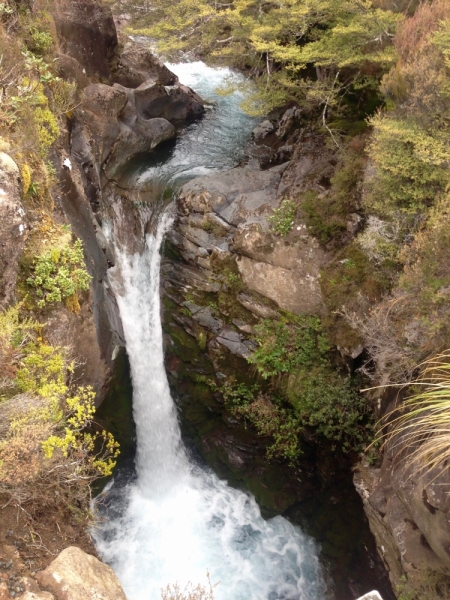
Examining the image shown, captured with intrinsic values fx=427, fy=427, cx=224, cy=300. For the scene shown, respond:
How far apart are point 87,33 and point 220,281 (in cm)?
854

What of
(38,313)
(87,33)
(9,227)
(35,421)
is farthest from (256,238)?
(87,33)

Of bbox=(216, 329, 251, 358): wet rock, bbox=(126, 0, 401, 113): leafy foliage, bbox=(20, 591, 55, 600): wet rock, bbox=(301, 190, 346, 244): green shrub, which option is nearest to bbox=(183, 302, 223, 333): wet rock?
bbox=(216, 329, 251, 358): wet rock

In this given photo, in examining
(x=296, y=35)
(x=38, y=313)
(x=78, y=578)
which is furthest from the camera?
(x=296, y=35)

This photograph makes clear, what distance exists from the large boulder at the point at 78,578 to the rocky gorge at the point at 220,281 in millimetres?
3300

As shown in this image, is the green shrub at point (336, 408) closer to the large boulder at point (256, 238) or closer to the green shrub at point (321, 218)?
the large boulder at point (256, 238)

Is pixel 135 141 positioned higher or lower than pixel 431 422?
lower

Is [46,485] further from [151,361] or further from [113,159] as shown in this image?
[113,159]

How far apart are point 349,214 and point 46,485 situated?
7.34 meters

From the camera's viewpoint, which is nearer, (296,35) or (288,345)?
(288,345)

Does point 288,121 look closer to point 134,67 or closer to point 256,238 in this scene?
point 256,238

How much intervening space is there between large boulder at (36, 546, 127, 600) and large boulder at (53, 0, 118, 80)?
40.0ft

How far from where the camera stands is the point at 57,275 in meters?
6.87

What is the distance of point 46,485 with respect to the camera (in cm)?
541

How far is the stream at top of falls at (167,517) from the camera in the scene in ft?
29.8
